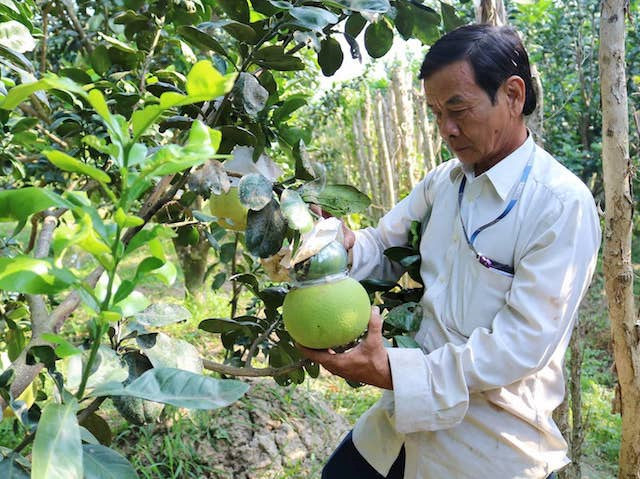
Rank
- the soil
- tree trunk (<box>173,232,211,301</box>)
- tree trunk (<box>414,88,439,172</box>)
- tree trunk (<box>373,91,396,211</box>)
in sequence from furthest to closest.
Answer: tree trunk (<box>373,91,396,211</box>)
tree trunk (<box>414,88,439,172</box>)
tree trunk (<box>173,232,211,301</box>)
the soil

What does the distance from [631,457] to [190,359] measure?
158 centimetres

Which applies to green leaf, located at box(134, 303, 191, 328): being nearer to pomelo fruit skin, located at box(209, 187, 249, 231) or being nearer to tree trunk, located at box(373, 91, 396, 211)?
pomelo fruit skin, located at box(209, 187, 249, 231)

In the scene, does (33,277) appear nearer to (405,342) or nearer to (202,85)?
(202,85)

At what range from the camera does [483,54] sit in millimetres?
1297

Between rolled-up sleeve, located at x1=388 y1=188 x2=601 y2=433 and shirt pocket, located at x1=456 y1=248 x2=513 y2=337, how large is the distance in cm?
3

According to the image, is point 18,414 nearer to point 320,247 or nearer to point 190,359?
point 190,359

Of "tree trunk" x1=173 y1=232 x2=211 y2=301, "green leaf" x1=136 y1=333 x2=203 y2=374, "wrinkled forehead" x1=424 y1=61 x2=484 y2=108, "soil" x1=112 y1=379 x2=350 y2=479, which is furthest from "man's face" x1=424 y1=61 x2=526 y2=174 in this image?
"tree trunk" x1=173 y1=232 x2=211 y2=301

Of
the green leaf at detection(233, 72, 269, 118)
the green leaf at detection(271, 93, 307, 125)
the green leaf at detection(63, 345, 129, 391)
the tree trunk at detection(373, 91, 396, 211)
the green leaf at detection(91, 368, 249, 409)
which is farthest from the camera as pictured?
the tree trunk at detection(373, 91, 396, 211)

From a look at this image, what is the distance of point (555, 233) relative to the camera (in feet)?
3.98

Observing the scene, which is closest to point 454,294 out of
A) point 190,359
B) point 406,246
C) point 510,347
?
point 510,347

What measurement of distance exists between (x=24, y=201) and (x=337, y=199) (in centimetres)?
62

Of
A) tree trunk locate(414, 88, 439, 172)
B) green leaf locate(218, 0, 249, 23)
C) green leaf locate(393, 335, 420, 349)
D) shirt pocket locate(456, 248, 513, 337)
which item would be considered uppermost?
green leaf locate(218, 0, 249, 23)

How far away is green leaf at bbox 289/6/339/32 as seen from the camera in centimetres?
110

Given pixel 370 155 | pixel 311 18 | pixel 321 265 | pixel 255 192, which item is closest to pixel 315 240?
pixel 321 265
